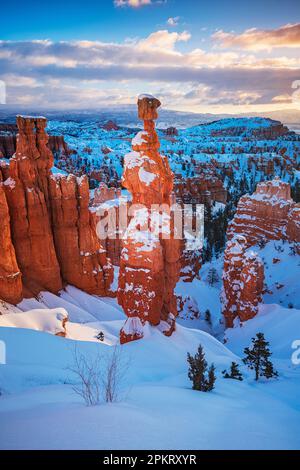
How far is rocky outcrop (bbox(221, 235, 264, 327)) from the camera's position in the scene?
2183cm

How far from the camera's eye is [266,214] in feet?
128

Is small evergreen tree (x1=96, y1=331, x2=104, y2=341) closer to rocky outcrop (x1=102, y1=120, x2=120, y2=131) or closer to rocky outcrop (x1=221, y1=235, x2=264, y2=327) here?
rocky outcrop (x1=221, y1=235, x2=264, y2=327)

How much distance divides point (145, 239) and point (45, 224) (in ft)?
29.4

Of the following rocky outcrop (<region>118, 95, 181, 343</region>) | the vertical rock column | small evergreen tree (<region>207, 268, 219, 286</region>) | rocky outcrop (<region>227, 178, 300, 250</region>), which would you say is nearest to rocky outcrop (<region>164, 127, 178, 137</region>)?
rocky outcrop (<region>227, 178, 300, 250</region>)

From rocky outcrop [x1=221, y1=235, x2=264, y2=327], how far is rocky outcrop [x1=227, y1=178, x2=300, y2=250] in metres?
15.8

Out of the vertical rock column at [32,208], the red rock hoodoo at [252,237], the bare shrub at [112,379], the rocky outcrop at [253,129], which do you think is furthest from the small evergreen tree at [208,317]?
the rocky outcrop at [253,129]

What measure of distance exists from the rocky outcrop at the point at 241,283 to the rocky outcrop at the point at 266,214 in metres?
15.8

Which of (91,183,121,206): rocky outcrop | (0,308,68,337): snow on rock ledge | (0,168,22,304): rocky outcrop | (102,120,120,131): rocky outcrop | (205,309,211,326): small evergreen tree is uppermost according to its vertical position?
(102,120,120,131): rocky outcrop

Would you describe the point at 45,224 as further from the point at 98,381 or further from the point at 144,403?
the point at 144,403

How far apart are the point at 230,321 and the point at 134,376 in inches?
583

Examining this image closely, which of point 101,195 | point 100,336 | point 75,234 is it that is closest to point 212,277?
point 101,195

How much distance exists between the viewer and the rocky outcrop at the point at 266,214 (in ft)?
124
